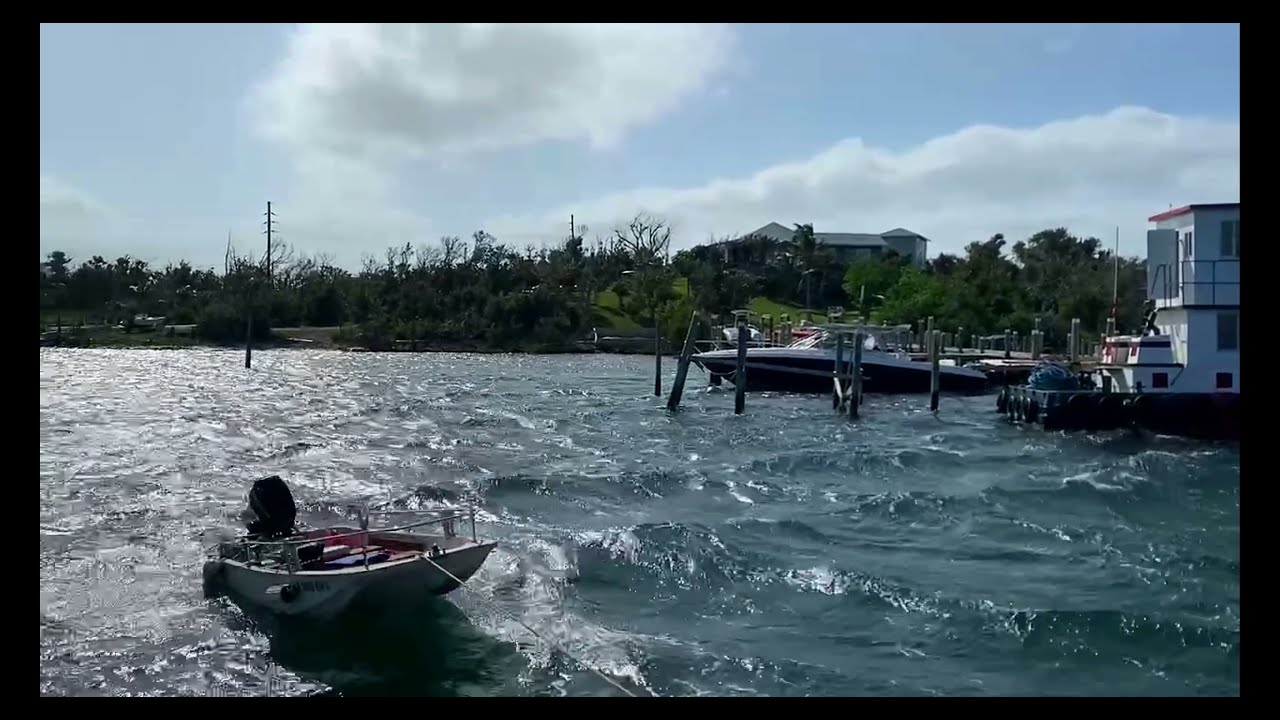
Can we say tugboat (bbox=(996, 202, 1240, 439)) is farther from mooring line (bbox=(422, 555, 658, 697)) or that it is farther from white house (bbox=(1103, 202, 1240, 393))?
mooring line (bbox=(422, 555, 658, 697))

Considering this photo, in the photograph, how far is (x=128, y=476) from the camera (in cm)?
2628

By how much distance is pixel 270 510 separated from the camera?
14906 millimetres

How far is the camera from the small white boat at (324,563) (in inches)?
534

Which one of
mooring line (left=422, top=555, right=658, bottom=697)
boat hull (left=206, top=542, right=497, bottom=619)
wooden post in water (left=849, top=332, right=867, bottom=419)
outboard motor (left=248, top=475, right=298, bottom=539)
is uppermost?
wooden post in water (left=849, top=332, right=867, bottom=419)

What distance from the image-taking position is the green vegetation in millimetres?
96562

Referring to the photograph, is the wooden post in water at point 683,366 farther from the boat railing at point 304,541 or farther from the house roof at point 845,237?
the house roof at point 845,237

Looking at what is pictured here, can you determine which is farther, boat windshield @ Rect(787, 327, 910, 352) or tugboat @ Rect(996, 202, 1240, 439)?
boat windshield @ Rect(787, 327, 910, 352)

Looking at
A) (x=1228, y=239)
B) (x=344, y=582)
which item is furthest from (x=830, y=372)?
(x=344, y=582)

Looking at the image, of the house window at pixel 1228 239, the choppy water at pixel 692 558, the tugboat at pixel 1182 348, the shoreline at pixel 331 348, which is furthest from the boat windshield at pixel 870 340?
the shoreline at pixel 331 348

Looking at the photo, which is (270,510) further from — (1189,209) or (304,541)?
(1189,209)

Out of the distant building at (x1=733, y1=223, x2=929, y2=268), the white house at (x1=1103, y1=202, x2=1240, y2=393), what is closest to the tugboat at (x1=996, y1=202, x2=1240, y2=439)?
the white house at (x1=1103, y1=202, x2=1240, y2=393)

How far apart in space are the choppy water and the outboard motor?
114cm
